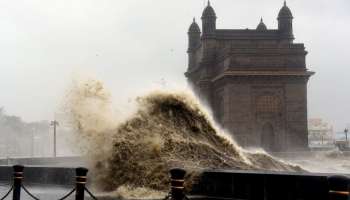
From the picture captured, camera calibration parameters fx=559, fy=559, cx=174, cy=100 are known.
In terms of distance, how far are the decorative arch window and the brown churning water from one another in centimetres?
3510

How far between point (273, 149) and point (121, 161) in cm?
3797

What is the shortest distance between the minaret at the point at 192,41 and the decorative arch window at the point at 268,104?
1507cm

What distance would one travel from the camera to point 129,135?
44.5ft

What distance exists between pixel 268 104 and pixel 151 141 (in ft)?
129

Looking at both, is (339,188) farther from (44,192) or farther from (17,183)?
(44,192)

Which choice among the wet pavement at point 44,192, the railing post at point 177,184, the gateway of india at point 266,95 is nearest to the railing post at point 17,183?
the wet pavement at point 44,192

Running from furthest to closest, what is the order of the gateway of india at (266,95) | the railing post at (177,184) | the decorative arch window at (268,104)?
1. the decorative arch window at (268,104)
2. the gateway of india at (266,95)
3. the railing post at (177,184)

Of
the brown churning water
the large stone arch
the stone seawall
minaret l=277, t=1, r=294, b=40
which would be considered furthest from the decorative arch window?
the stone seawall

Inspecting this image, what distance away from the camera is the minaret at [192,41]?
216 feet

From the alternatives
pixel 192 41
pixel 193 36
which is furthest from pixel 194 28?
pixel 192 41

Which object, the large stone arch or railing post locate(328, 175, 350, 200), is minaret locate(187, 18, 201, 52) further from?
railing post locate(328, 175, 350, 200)

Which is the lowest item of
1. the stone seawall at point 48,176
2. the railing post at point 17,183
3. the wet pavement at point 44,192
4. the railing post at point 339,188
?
the wet pavement at point 44,192

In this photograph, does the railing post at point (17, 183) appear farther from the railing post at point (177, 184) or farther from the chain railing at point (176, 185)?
the railing post at point (177, 184)

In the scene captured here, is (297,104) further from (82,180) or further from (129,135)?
(82,180)
